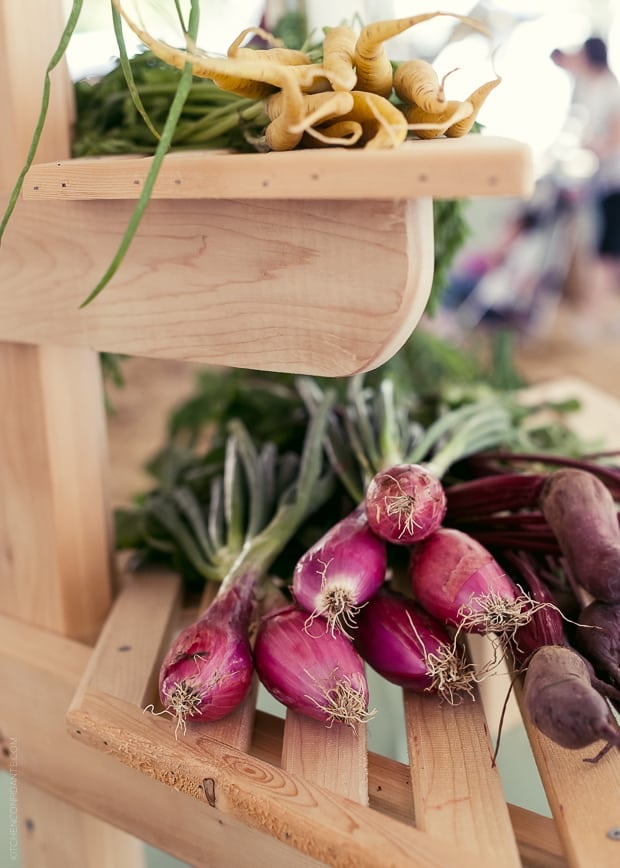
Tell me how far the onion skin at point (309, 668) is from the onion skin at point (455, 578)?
0.09 meters

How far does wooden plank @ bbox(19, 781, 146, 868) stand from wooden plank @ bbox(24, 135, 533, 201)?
0.73 metres

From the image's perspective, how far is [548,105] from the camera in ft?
13.6

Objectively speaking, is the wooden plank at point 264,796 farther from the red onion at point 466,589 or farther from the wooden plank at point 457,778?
the red onion at point 466,589

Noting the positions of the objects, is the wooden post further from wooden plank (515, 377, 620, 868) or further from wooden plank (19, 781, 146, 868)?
wooden plank (515, 377, 620, 868)

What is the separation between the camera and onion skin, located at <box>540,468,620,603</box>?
2.33 feet

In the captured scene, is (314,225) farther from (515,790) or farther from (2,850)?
(2,850)

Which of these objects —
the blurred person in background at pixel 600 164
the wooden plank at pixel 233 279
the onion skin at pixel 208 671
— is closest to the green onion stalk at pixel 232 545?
the onion skin at pixel 208 671

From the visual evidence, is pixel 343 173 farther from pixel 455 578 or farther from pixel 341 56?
pixel 455 578

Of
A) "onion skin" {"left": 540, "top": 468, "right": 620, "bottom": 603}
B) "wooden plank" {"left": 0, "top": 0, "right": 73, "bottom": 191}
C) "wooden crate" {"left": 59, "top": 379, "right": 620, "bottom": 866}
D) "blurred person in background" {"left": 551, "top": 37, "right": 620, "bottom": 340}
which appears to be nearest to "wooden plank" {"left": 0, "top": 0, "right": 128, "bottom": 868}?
"wooden plank" {"left": 0, "top": 0, "right": 73, "bottom": 191}

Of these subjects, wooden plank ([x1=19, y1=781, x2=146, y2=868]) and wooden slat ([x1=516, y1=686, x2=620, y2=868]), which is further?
wooden plank ([x1=19, y1=781, x2=146, y2=868])

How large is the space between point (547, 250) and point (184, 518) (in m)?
3.71

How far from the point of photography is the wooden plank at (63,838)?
0.91 m

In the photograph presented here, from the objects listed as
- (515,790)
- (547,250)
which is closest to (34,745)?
(515,790)

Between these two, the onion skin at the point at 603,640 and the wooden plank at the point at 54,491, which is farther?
the wooden plank at the point at 54,491
